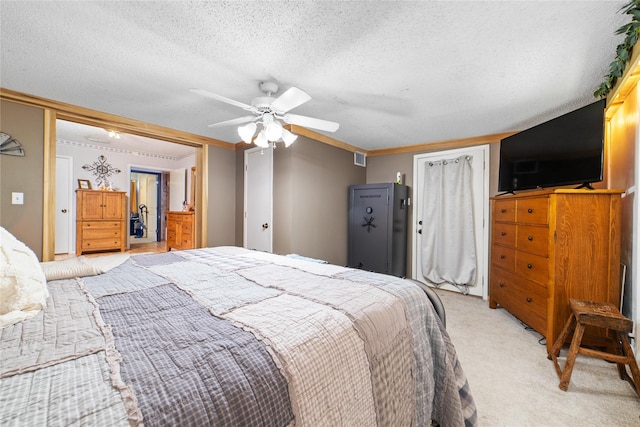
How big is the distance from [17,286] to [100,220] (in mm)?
5413

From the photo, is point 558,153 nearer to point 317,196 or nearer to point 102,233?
point 317,196

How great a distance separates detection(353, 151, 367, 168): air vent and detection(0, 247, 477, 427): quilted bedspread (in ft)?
10.2

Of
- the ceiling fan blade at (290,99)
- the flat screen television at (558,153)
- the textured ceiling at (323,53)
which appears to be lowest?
the flat screen television at (558,153)

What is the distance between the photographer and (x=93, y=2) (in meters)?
1.30

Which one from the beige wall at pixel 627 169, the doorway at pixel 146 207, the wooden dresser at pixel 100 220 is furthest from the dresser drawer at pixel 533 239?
the doorway at pixel 146 207

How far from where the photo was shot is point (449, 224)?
12.1 feet

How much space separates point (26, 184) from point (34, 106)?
29.3 inches

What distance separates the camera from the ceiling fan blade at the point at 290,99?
168 cm

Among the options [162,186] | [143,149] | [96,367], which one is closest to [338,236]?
[96,367]

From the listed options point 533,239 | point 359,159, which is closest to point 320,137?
point 359,159

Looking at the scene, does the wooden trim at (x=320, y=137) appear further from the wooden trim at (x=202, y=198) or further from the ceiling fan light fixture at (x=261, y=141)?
the wooden trim at (x=202, y=198)

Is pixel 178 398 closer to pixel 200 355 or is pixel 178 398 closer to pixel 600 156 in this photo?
pixel 200 355

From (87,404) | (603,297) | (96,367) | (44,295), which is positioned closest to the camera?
(87,404)

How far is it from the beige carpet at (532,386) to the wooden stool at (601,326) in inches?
3.1
